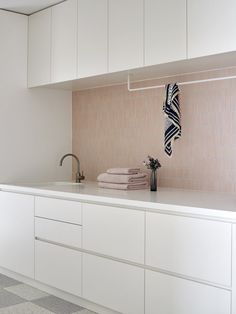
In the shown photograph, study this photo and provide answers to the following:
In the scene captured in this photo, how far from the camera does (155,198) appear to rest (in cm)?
303

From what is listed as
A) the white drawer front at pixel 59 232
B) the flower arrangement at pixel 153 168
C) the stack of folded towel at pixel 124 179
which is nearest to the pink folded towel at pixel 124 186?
the stack of folded towel at pixel 124 179

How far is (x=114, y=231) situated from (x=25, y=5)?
7.17 ft

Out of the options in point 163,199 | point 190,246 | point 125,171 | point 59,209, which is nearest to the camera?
point 190,246

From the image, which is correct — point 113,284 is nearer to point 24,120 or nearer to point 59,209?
point 59,209

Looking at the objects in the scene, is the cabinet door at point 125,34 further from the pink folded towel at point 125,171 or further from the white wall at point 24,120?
the white wall at point 24,120

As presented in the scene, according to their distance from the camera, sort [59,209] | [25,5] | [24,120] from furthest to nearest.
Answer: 1. [24,120]
2. [25,5]
3. [59,209]

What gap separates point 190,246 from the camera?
2641 millimetres

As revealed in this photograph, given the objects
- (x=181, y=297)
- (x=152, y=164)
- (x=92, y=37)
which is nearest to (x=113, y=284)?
(x=181, y=297)

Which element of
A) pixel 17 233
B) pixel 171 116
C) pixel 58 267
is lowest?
pixel 58 267

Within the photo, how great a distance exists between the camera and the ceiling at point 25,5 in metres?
3.98

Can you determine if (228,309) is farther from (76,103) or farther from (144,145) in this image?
(76,103)

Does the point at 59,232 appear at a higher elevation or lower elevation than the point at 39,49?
lower

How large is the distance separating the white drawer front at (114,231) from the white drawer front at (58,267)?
0.21 metres

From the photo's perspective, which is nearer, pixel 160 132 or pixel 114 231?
pixel 114 231
